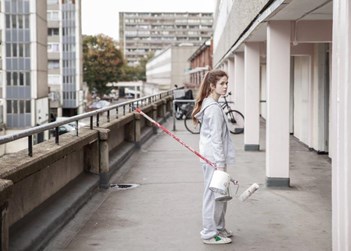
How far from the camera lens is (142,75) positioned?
190750mm

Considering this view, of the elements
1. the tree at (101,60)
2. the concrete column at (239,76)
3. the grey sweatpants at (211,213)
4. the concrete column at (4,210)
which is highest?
the tree at (101,60)

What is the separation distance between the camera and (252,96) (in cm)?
1449

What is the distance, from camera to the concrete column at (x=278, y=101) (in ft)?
31.9

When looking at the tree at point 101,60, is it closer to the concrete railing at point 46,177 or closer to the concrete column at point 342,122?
the concrete railing at point 46,177

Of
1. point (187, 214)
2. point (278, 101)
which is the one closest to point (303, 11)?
point (278, 101)

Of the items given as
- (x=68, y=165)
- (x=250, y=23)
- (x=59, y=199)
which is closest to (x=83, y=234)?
(x=59, y=199)

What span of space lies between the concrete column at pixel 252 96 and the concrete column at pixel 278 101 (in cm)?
460

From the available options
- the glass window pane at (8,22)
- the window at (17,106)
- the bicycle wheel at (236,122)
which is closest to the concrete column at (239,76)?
the bicycle wheel at (236,122)

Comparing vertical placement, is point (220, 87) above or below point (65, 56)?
below

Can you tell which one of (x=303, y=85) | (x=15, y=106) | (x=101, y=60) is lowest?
(x=15, y=106)

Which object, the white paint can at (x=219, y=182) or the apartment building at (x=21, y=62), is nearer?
the white paint can at (x=219, y=182)

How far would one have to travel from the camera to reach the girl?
20.2 ft

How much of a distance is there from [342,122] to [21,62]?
2406 inches

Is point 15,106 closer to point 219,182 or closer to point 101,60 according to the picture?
point 101,60
